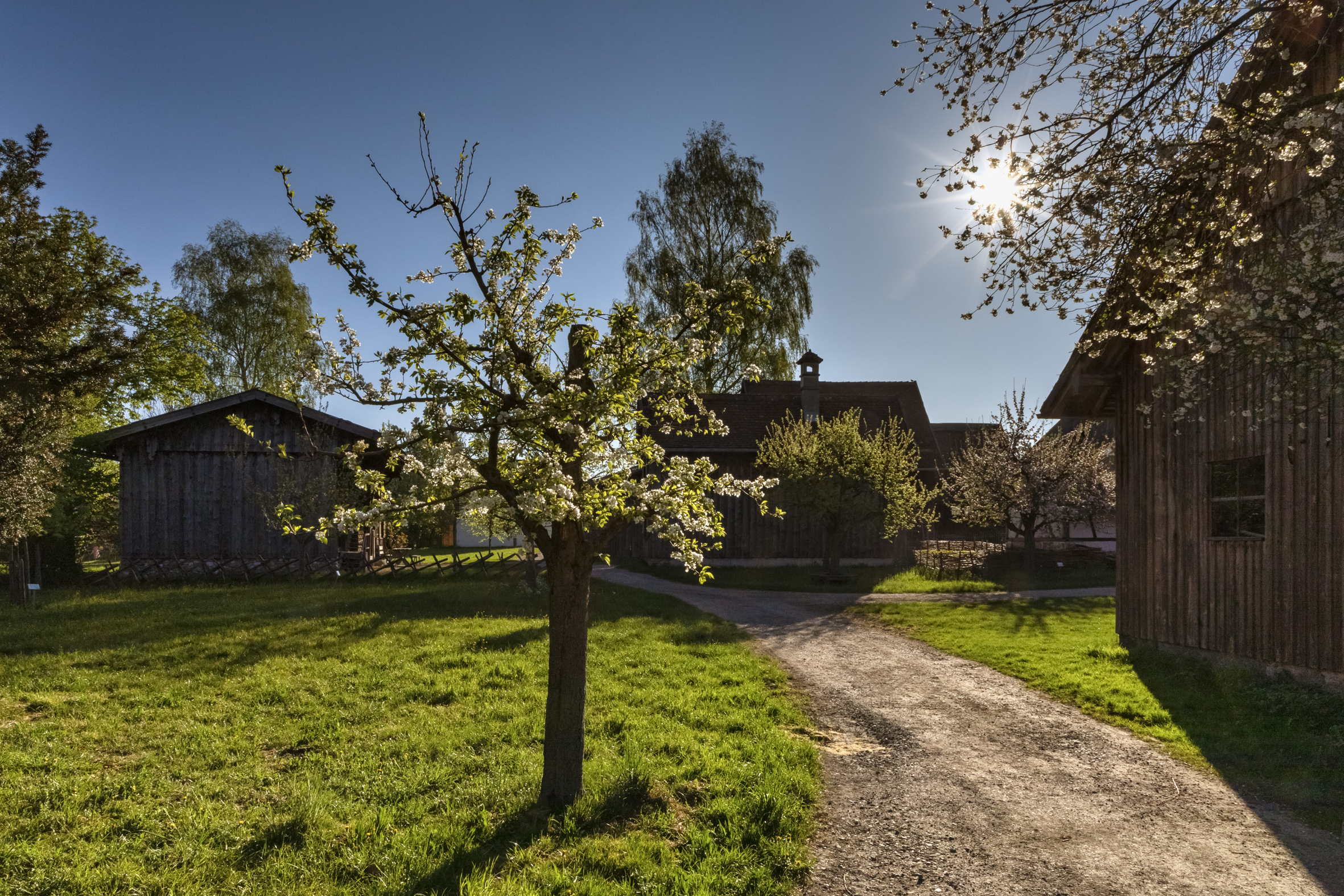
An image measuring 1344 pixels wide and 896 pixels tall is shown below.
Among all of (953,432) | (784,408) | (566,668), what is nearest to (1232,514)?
(566,668)

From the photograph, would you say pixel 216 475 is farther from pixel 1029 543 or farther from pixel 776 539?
pixel 1029 543

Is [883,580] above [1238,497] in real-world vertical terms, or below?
below

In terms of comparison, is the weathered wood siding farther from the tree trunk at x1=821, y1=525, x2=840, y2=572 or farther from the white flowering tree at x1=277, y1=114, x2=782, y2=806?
the white flowering tree at x1=277, y1=114, x2=782, y2=806

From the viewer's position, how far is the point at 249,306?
111 feet

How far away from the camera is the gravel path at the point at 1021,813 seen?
15.6 feet

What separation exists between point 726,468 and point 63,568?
20676 millimetres

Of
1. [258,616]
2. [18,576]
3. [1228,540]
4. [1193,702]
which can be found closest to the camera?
[1193,702]

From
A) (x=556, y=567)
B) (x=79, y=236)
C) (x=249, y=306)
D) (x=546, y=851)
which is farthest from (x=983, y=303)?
(x=249, y=306)

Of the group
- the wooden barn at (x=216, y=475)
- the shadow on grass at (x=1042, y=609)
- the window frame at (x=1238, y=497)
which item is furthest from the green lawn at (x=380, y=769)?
the wooden barn at (x=216, y=475)

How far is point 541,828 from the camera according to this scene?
5352 millimetres

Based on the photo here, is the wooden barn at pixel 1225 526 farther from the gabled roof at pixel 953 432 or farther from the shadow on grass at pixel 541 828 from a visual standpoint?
the gabled roof at pixel 953 432

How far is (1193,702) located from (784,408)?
73.2 ft

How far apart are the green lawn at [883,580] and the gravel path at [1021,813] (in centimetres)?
1139

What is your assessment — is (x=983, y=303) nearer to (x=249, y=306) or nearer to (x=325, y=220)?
(x=325, y=220)
